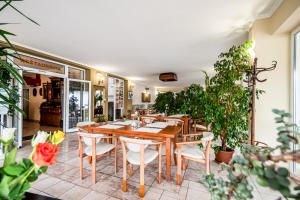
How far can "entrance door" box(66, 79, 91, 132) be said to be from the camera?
6.01 meters

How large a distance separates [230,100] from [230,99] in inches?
0.7

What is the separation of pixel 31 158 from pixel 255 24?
3.72 m

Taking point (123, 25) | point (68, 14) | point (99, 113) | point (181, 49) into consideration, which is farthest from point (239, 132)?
point (99, 113)

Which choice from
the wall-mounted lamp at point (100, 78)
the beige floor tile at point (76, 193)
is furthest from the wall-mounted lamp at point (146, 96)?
the beige floor tile at point (76, 193)

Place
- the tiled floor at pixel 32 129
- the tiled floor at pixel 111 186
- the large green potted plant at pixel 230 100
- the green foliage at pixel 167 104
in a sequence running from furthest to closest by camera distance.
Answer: the green foliage at pixel 167 104 → the tiled floor at pixel 32 129 → the large green potted plant at pixel 230 100 → the tiled floor at pixel 111 186

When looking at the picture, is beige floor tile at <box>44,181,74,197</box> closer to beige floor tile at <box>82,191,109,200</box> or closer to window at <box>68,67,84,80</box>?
beige floor tile at <box>82,191,109,200</box>

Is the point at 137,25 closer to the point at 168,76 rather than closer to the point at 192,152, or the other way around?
the point at 192,152

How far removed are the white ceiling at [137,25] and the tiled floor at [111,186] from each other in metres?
2.61

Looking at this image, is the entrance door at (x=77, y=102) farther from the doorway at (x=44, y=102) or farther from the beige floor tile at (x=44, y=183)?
the beige floor tile at (x=44, y=183)

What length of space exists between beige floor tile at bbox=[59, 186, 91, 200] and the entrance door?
4200mm

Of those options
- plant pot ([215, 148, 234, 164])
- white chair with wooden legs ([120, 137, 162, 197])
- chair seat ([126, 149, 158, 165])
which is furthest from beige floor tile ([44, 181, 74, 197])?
plant pot ([215, 148, 234, 164])

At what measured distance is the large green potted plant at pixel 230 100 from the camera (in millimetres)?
2814

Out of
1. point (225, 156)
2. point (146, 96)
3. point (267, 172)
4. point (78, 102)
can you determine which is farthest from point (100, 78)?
point (267, 172)

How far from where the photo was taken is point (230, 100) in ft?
9.70
